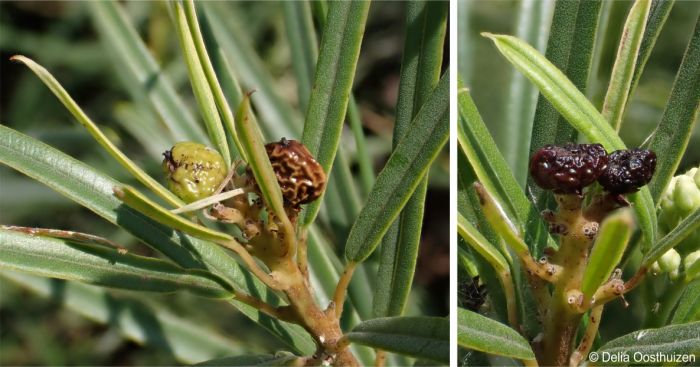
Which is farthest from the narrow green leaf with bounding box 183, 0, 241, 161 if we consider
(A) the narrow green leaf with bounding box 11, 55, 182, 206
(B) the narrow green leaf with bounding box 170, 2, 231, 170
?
(A) the narrow green leaf with bounding box 11, 55, 182, 206

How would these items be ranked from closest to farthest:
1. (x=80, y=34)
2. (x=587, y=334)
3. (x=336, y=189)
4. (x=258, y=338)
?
1. (x=587, y=334)
2. (x=336, y=189)
3. (x=258, y=338)
4. (x=80, y=34)

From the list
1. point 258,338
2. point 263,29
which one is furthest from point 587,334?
point 263,29

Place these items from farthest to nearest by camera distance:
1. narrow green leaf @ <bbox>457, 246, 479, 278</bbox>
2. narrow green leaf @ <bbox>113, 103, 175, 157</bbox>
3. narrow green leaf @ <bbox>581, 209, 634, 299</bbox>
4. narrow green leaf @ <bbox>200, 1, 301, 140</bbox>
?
narrow green leaf @ <bbox>113, 103, 175, 157</bbox>
narrow green leaf @ <bbox>200, 1, 301, 140</bbox>
narrow green leaf @ <bbox>457, 246, 479, 278</bbox>
narrow green leaf @ <bbox>581, 209, 634, 299</bbox>

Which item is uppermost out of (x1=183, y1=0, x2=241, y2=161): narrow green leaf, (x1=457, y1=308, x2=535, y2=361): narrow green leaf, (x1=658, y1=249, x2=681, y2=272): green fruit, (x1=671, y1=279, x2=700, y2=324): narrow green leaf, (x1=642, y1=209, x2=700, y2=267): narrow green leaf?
(x1=183, y1=0, x2=241, y2=161): narrow green leaf

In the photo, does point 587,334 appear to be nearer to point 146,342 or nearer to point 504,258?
point 504,258

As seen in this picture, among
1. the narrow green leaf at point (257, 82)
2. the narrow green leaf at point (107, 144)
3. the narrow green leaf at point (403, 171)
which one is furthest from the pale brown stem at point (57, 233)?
the narrow green leaf at point (257, 82)

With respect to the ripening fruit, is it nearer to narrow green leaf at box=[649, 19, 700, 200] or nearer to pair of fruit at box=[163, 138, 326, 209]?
pair of fruit at box=[163, 138, 326, 209]

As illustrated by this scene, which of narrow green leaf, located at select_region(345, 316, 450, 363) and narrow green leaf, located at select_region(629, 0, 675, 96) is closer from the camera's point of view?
narrow green leaf, located at select_region(345, 316, 450, 363)
